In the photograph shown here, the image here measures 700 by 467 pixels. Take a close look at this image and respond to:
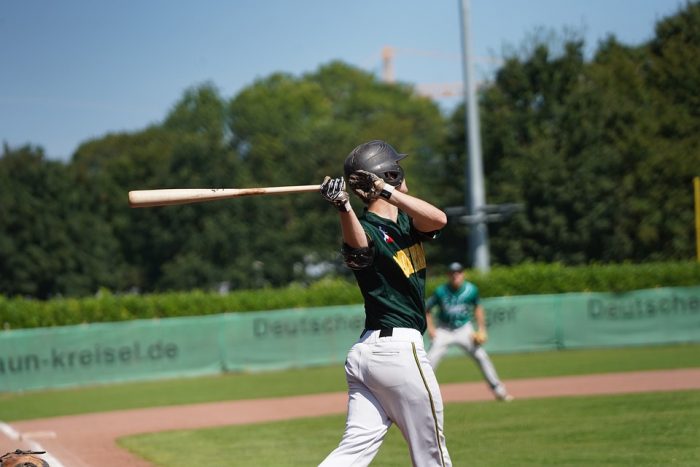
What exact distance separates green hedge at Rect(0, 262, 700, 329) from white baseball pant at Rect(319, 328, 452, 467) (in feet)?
68.0

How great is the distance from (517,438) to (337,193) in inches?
251

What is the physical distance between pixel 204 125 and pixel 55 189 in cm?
2201

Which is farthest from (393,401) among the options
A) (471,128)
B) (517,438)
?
(471,128)

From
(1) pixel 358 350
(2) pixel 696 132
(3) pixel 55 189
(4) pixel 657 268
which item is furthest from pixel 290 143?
(1) pixel 358 350

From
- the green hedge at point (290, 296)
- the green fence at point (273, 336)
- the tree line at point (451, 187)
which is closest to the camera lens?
the green fence at point (273, 336)

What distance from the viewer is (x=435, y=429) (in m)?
A: 6.03

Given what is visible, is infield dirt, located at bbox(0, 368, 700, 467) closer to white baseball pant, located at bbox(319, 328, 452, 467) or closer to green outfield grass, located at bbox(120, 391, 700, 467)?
green outfield grass, located at bbox(120, 391, 700, 467)

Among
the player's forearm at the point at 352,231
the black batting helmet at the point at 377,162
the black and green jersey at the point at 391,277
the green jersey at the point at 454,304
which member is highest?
the black batting helmet at the point at 377,162

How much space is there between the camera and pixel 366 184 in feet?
19.6

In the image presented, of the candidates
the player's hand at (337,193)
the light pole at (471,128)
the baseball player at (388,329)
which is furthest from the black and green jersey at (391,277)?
the light pole at (471,128)

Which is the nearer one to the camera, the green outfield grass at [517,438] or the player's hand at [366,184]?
the player's hand at [366,184]

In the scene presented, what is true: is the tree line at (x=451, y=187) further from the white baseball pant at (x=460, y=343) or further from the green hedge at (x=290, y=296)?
the white baseball pant at (x=460, y=343)

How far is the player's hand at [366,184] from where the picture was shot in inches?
234

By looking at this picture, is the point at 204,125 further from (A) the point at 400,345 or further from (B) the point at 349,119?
(A) the point at 400,345
